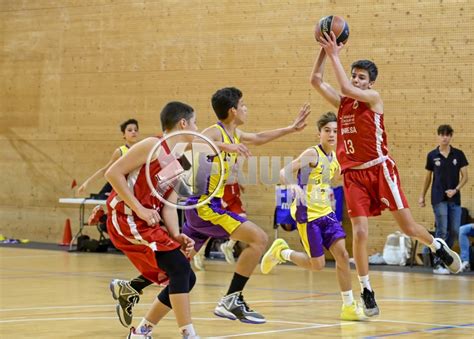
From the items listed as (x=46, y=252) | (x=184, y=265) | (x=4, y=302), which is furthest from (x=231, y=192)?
(x=46, y=252)

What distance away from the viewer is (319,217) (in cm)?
852

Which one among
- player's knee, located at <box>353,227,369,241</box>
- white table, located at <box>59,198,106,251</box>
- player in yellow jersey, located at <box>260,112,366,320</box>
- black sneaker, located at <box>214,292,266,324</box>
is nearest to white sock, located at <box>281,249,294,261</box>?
player in yellow jersey, located at <box>260,112,366,320</box>

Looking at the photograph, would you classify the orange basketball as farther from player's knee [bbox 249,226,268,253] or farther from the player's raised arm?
player's knee [bbox 249,226,268,253]

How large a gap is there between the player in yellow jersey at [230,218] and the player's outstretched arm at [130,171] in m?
1.18

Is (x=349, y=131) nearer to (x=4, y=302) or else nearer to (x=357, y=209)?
(x=357, y=209)

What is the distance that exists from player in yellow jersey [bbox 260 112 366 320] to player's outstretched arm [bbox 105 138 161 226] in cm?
249

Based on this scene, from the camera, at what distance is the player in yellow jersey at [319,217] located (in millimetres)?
8026

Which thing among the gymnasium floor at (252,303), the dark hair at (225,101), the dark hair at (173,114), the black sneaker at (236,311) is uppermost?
the dark hair at (225,101)

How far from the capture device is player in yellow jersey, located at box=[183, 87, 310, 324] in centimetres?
737

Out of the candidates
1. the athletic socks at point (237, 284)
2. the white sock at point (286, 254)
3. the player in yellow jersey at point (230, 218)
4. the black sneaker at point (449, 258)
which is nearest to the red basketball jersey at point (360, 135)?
the player in yellow jersey at point (230, 218)

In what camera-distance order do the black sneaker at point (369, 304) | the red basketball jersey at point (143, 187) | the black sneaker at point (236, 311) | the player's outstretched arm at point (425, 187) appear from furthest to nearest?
Result: the player's outstretched arm at point (425, 187) → the black sneaker at point (369, 304) → the black sneaker at point (236, 311) → the red basketball jersey at point (143, 187)

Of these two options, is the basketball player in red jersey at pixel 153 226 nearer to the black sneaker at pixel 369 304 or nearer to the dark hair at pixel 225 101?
the dark hair at pixel 225 101

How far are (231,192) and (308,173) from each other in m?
A: 1.54

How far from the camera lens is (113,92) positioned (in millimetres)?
16812
